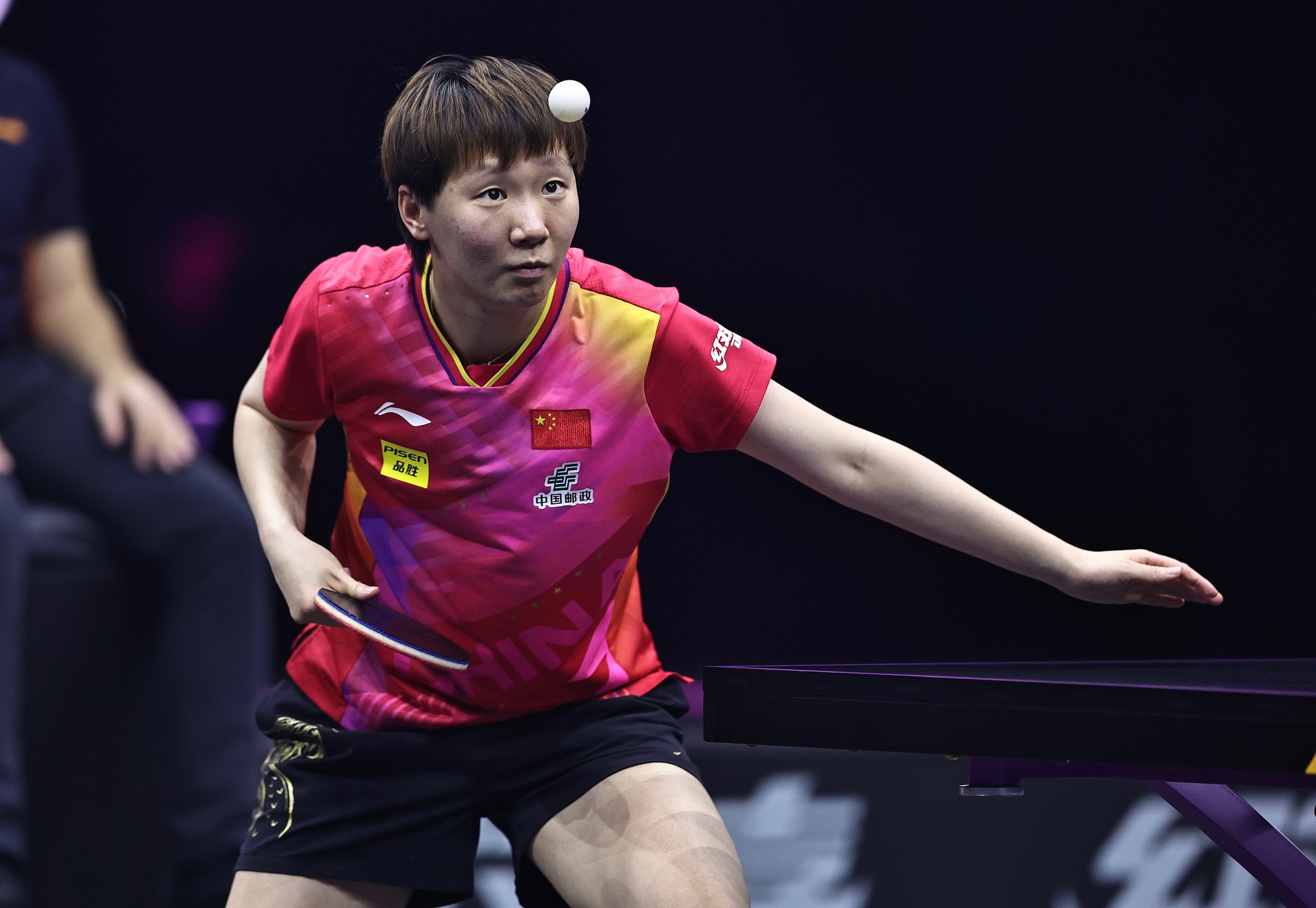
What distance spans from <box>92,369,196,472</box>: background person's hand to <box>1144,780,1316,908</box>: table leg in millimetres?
2182

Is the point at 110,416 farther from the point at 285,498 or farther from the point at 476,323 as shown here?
the point at 476,323

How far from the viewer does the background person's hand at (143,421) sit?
2895 mm

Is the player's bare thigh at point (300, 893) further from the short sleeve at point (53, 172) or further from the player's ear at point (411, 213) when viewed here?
the short sleeve at point (53, 172)

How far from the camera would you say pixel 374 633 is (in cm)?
156

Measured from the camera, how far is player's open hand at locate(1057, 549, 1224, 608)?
1.58 metres

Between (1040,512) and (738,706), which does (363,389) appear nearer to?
(738,706)

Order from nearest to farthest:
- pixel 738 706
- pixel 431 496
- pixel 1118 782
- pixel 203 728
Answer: pixel 738 706 → pixel 431 496 → pixel 1118 782 → pixel 203 728

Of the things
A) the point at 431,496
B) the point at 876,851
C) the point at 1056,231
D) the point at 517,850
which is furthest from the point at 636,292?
the point at 1056,231

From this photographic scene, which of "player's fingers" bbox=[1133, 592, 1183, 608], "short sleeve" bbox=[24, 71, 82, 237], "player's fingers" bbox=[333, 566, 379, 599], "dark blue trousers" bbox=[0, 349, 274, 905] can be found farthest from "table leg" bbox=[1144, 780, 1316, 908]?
"short sleeve" bbox=[24, 71, 82, 237]

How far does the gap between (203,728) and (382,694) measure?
1158mm

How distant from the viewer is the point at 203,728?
2.80 metres

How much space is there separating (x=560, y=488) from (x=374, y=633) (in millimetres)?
337

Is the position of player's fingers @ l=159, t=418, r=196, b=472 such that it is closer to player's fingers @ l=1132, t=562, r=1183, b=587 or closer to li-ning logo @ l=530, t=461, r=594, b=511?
li-ning logo @ l=530, t=461, r=594, b=511

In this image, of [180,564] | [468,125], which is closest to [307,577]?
[468,125]
